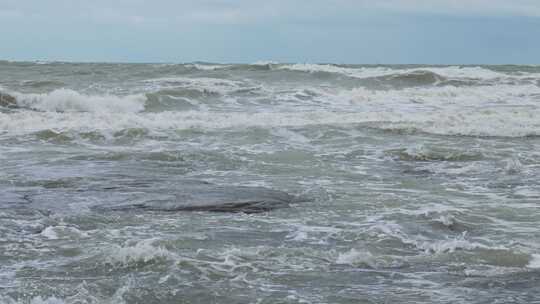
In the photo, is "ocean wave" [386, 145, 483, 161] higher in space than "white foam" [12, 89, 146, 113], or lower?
lower

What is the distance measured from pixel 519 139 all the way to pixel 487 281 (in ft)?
30.0

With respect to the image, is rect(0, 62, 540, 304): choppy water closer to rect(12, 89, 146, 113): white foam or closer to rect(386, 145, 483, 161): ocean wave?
rect(386, 145, 483, 161): ocean wave

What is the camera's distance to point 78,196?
8203 mm

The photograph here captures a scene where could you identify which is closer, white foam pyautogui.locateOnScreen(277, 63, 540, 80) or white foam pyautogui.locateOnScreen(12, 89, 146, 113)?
white foam pyautogui.locateOnScreen(12, 89, 146, 113)

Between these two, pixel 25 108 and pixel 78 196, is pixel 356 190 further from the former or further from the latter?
pixel 25 108

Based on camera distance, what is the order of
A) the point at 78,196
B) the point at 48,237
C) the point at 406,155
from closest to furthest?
the point at 48,237
the point at 78,196
the point at 406,155

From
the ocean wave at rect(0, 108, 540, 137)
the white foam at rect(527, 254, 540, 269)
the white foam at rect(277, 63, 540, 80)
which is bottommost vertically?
the white foam at rect(527, 254, 540, 269)

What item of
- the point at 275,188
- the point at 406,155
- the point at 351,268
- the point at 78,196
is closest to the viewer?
the point at 351,268

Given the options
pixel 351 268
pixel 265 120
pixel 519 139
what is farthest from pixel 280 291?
pixel 265 120

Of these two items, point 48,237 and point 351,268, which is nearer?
point 351,268

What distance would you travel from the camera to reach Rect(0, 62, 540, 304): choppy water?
17.8 ft

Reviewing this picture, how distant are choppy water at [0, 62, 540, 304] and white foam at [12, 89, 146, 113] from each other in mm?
479

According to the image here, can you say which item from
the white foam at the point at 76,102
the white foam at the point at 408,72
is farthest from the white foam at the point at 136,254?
the white foam at the point at 408,72

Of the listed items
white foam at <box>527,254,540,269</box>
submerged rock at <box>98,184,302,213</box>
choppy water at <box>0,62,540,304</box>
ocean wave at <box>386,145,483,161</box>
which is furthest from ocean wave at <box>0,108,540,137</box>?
white foam at <box>527,254,540,269</box>
